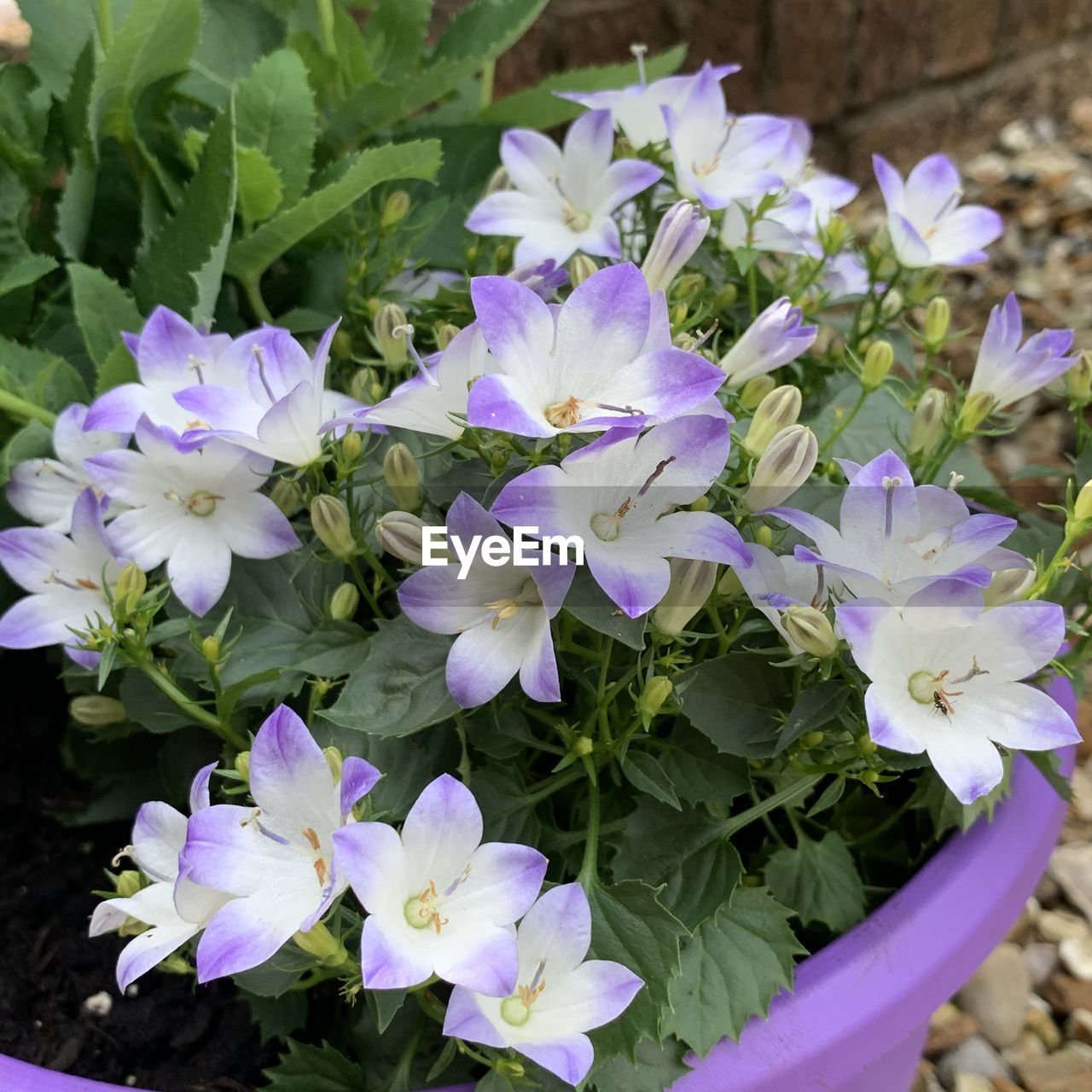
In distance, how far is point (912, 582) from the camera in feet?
1.53

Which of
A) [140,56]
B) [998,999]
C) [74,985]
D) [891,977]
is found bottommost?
[998,999]

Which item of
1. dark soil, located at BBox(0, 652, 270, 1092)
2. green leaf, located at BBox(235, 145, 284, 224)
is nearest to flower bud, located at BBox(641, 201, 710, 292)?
green leaf, located at BBox(235, 145, 284, 224)

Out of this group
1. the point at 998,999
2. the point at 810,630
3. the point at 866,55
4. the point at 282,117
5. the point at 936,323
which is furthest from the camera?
the point at 866,55

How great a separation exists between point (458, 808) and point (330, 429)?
19cm

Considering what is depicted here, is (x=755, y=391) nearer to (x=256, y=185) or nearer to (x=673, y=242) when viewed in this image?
(x=673, y=242)

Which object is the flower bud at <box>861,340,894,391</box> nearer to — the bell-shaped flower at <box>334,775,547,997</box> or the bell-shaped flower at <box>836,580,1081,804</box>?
the bell-shaped flower at <box>836,580,1081,804</box>

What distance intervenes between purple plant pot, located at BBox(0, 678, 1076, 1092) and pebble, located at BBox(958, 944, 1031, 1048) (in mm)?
267

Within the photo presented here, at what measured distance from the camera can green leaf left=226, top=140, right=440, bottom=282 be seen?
72 centimetres

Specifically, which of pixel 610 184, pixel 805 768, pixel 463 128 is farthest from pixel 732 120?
pixel 805 768

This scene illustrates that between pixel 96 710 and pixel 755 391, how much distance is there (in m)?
0.41

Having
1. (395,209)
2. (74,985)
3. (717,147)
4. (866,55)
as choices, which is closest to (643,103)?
(717,147)

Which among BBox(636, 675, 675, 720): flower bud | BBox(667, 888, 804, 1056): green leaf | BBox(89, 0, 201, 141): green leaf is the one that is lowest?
BBox(667, 888, 804, 1056): green leaf

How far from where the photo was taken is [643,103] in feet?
2.39

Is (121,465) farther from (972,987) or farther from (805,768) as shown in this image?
(972,987)
